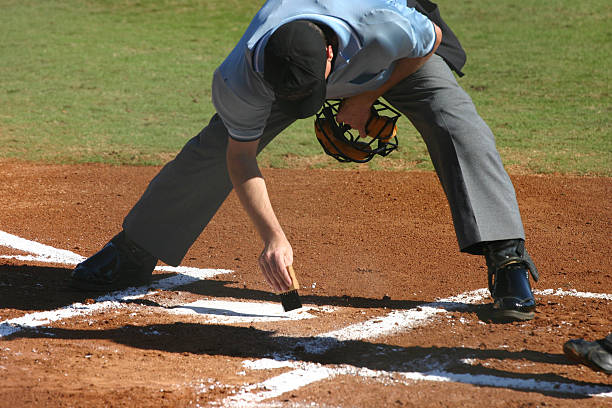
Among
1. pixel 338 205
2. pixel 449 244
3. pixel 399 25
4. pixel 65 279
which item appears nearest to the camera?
pixel 399 25

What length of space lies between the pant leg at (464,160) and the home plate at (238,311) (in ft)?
2.79

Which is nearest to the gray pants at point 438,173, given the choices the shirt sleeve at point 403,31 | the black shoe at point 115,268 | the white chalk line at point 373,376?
the black shoe at point 115,268

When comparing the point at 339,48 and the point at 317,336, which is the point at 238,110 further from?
the point at 317,336

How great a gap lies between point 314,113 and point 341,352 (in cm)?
96

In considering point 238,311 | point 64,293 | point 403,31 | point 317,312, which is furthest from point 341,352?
point 64,293

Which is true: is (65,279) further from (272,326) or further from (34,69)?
(34,69)

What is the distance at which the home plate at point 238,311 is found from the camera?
3430 millimetres

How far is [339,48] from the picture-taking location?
273 centimetres

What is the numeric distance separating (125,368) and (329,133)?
1.52 m

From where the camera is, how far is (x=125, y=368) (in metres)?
2.82

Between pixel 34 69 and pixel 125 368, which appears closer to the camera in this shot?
pixel 125 368

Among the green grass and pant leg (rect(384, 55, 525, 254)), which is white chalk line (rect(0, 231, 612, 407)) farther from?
the green grass

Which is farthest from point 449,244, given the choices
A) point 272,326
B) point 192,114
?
point 192,114

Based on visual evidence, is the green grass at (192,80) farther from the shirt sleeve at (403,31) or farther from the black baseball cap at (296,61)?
the black baseball cap at (296,61)
